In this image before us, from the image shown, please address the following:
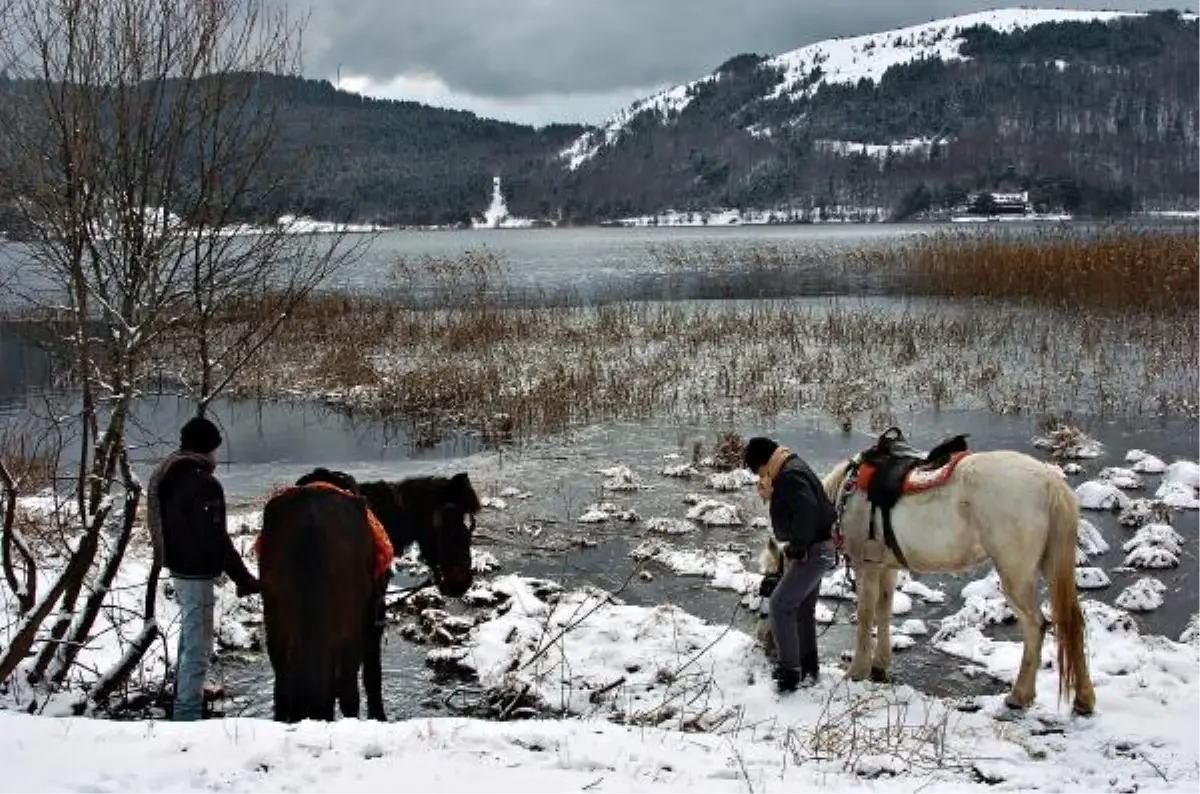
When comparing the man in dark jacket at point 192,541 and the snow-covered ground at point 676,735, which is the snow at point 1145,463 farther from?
the man in dark jacket at point 192,541

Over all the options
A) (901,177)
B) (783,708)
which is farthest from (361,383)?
(901,177)

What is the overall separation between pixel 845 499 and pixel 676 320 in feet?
51.0

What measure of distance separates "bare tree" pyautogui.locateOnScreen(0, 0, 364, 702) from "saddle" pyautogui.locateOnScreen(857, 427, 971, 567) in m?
4.39

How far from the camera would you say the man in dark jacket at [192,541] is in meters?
5.07

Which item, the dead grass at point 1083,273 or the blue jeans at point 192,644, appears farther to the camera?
the dead grass at point 1083,273

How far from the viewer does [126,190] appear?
18.9ft

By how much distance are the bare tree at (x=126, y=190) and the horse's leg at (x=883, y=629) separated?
4478mm

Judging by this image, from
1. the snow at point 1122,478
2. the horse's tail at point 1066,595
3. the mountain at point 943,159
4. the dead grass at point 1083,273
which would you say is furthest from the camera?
the mountain at point 943,159

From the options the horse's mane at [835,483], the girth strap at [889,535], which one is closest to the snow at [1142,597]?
the girth strap at [889,535]

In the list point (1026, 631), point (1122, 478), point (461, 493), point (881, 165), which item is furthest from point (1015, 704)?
point (881, 165)

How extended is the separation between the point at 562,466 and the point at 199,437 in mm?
7022

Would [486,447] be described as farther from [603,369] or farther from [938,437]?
[938,437]

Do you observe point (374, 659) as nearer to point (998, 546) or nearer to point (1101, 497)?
point (998, 546)

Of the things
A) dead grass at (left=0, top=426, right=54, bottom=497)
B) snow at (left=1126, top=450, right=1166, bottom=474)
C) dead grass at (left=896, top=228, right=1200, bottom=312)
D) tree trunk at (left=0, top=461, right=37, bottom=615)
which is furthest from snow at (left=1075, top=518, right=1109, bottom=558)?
dead grass at (left=896, top=228, right=1200, bottom=312)
